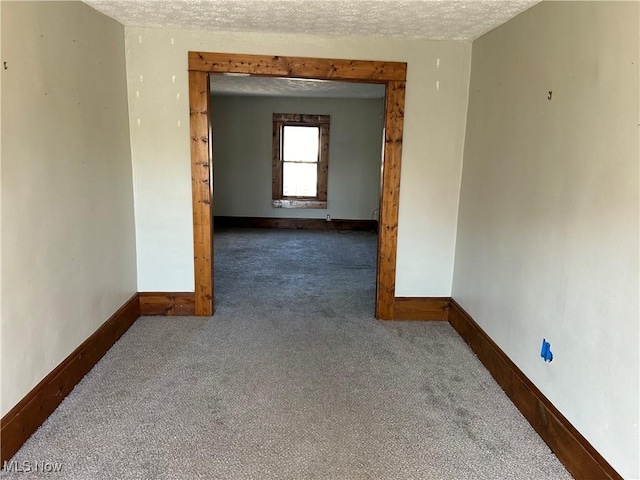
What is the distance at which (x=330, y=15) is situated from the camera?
117 inches

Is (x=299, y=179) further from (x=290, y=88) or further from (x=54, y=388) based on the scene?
(x=54, y=388)

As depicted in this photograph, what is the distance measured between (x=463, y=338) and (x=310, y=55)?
2476mm

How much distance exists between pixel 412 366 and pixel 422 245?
1.16 meters

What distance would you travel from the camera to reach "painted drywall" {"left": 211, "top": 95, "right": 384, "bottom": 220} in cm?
828

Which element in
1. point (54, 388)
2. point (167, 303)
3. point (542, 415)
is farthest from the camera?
point (167, 303)

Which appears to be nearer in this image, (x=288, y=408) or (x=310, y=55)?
(x=288, y=408)

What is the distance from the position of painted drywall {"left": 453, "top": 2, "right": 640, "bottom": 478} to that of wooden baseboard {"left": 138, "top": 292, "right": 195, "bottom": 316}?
7.64 feet

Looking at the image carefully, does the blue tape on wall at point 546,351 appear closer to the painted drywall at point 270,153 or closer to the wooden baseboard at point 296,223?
the painted drywall at point 270,153

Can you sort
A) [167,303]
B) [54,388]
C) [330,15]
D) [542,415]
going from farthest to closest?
[167,303] → [330,15] → [54,388] → [542,415]

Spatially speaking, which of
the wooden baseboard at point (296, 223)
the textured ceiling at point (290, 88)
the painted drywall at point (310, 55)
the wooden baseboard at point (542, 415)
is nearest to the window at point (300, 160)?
the wooden baseboard at point (296, 223)

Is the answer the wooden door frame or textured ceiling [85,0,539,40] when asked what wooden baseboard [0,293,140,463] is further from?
textured ceiling [85,0,539,40]

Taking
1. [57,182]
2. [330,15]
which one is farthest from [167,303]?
[330,15]

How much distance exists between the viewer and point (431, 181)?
3.79 metres

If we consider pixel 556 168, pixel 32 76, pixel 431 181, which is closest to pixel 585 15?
pixel 556 168
